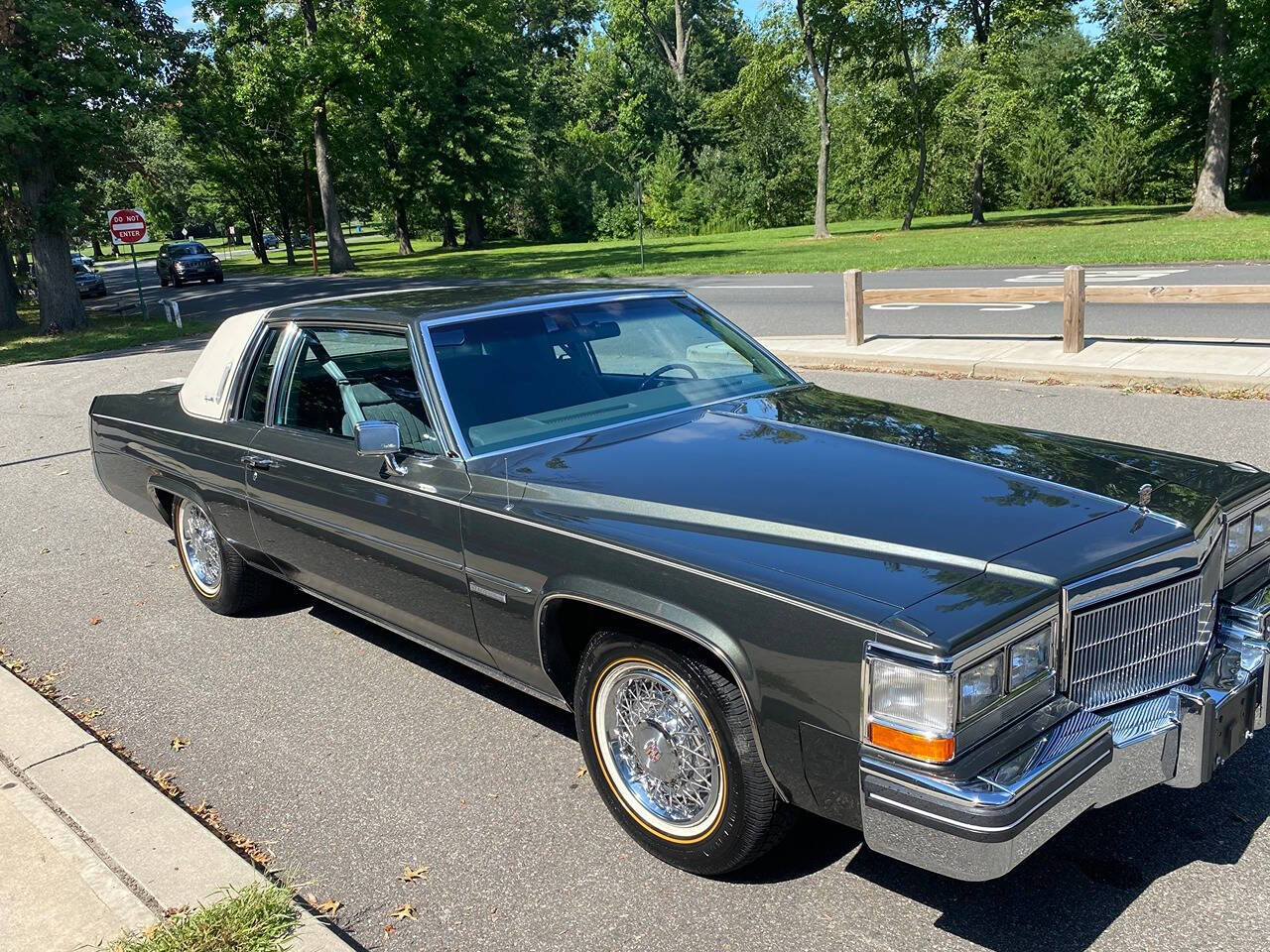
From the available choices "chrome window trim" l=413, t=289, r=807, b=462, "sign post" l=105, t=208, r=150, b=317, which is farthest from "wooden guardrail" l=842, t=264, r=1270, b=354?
"sign post" l=105, t=208, r=150, b=317

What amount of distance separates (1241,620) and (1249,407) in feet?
20.7

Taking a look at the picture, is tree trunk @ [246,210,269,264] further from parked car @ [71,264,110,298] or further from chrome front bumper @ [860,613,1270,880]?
chrome front bumper @ [860,613,1270,880]

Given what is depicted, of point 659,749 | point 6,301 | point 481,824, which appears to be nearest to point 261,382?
point 481,824

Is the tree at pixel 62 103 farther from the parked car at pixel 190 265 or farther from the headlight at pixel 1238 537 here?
the headlight at pixel 1238 537

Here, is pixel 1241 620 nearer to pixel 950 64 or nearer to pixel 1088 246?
pixel 1088 246

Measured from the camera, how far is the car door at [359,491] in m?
3.79

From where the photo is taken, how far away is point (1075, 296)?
412 inches

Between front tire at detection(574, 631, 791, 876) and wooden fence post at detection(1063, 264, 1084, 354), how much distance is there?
8682 millimetres

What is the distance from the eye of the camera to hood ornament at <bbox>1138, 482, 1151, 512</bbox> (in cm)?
305

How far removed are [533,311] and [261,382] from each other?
150cm

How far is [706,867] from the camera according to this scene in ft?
10.1

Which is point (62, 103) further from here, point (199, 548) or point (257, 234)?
point (257, 234)

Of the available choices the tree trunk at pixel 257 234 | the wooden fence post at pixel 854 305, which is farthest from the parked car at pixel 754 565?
the tree trunk at pixel 257 234

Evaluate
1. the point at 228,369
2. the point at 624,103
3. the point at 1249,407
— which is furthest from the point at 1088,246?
the point at 624,103
